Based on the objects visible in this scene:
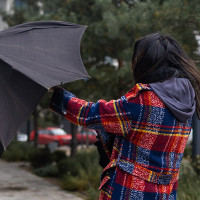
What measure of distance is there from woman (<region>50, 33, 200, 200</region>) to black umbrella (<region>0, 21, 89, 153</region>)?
0.63 feet

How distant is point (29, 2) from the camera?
13.3 m

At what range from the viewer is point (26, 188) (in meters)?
8.68

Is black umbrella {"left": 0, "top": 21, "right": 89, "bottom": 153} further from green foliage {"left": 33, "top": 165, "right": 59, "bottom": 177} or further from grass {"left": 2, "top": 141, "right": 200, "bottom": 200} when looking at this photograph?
green foliage {"left": 33, "top": 165, "right": 59, "bottom": 177}

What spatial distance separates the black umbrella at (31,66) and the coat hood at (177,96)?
1.98 ft

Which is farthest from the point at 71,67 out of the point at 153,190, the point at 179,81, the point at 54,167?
the point at 54,167

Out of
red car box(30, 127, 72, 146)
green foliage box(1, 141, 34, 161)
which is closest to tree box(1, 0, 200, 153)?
green foliage box(1, 141, 34, 161)

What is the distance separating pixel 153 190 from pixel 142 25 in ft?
15.5

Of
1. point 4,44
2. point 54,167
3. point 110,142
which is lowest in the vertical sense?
point 54,167

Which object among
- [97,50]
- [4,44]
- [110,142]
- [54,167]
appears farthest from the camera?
[54,167]

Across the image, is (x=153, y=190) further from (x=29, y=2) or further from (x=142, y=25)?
(x=29, y=2)

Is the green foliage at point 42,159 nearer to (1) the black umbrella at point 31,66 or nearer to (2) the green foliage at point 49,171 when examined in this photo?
(2) the green foliage at point 49,171

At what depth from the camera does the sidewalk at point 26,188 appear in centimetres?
767

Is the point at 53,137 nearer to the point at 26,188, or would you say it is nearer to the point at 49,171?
the point at 49,171

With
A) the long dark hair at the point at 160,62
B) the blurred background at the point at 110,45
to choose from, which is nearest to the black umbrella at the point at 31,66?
the long dark hair at the point at 160,62
